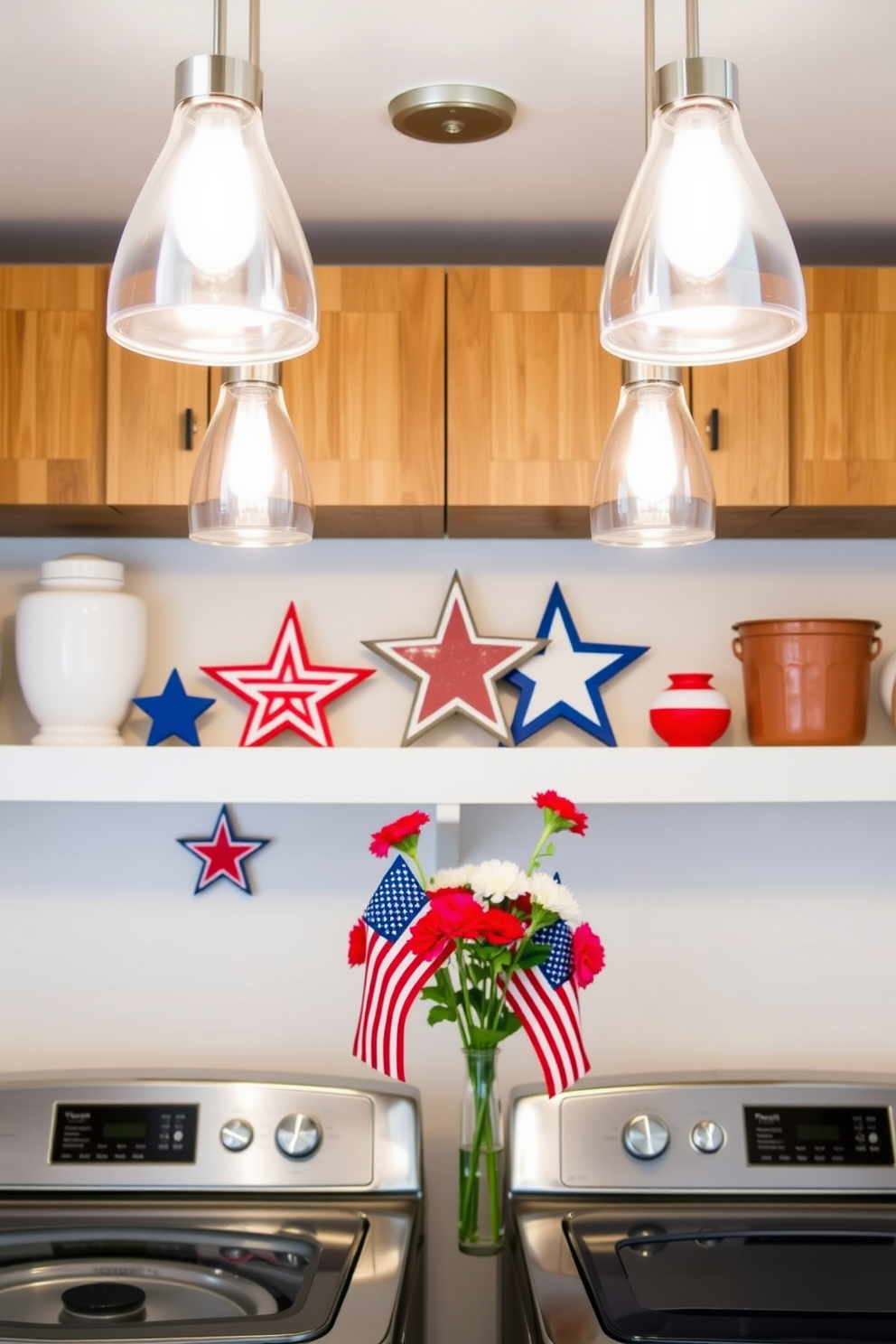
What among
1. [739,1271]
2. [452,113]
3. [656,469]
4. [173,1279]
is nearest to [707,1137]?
[739,1271]

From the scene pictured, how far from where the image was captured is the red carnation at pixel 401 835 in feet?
5.05

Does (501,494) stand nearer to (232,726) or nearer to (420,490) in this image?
(420,490)

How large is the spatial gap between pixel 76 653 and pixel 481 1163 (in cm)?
102

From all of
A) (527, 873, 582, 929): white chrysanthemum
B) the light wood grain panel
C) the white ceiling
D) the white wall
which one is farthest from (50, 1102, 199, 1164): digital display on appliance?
the white ceiling

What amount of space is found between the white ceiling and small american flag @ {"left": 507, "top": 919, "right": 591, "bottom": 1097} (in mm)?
1023

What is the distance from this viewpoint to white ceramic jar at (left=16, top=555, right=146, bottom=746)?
205cm

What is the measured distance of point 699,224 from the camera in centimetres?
85

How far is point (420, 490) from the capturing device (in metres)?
1.93

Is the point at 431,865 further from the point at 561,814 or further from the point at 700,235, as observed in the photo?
the point at 700,235

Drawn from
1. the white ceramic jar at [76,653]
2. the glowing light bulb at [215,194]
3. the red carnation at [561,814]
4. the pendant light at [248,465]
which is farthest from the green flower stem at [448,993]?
the glowing light bulb at [215,194]

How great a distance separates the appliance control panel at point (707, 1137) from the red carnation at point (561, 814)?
0.50m

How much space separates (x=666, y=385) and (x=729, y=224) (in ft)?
1.52

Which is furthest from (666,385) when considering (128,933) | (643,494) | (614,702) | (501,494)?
(128,933)

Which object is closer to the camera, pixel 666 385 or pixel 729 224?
pixel 729 224
